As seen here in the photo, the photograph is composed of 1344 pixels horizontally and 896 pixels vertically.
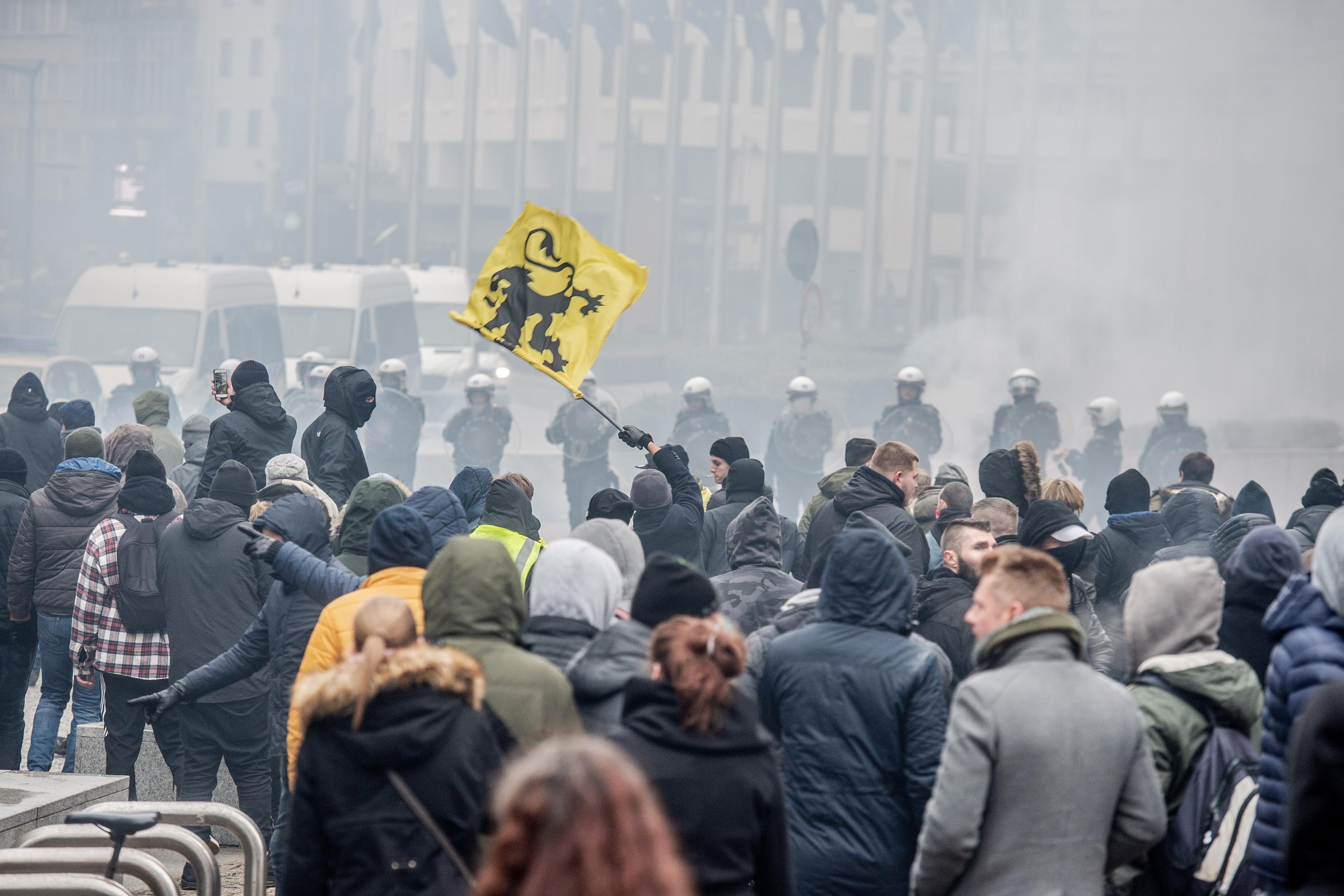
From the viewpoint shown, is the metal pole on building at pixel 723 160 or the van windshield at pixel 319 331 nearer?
the van windshield at pixel 319 331

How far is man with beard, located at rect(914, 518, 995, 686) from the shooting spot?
4641 mm

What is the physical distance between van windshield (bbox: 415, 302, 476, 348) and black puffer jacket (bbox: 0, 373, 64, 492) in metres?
11.6

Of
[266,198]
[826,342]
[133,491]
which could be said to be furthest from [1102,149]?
[133,491]

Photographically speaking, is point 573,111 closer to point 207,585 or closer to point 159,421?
point 159,421

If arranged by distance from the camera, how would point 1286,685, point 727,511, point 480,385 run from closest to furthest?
point 1286,685, point 727,511, point 480,385

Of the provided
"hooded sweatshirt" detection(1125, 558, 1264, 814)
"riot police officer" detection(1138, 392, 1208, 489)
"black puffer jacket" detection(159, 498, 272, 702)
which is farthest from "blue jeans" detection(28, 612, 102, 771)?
"riot police officer" detection(1138, 392, 1208, 489)

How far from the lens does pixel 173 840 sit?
411 centimetres

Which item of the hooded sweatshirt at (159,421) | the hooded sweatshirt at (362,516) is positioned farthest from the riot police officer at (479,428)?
the hooded sweatshirt at (362,516)

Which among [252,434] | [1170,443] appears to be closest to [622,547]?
[252,434]

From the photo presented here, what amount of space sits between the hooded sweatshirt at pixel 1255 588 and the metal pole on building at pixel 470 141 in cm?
3670

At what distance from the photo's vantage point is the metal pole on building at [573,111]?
3944 centimetres

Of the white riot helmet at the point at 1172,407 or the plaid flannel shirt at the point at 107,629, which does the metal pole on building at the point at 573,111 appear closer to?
the white riot helmet at the point at 1172,407

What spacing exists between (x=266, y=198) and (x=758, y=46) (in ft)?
51.4

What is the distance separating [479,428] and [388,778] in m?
12.2
